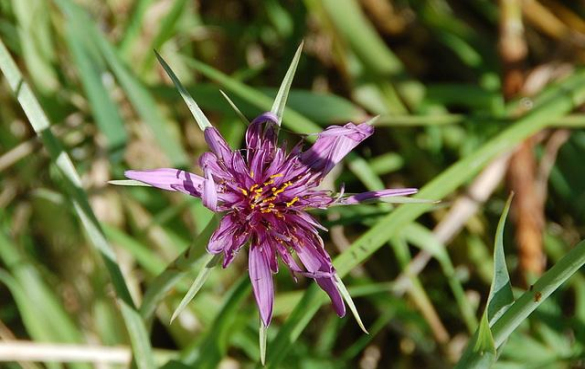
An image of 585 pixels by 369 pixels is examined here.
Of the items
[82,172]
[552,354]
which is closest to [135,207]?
[82,172]

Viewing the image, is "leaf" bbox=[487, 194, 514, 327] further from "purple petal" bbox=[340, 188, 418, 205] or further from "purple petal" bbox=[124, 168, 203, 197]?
"purple petal" bbox=[124, 168, 203, 197]

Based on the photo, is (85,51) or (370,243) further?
(85,51)

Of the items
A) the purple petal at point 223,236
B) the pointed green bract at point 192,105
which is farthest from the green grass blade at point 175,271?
the pointed green bract at point 192,105

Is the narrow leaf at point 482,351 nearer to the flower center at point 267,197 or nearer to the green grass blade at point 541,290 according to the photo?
the green grass blade at point 541,290

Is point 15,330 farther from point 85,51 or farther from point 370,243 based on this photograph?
point 370,243

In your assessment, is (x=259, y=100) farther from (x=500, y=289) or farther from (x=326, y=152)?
(x=500, y=289)

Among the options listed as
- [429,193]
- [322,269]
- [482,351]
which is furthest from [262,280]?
[429,193]

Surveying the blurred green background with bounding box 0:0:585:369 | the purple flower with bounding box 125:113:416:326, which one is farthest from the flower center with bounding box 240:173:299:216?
the blurred green background with bounding box 0:0:585:369
